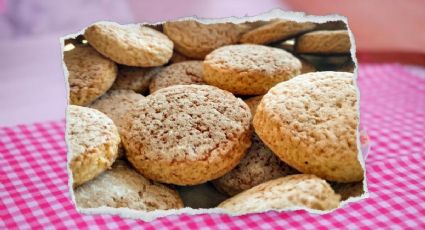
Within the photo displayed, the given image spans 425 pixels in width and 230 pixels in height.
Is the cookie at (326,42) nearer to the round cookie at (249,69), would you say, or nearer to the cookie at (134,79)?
the round cookie at (249,69)

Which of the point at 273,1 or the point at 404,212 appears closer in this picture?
the point at 404,212

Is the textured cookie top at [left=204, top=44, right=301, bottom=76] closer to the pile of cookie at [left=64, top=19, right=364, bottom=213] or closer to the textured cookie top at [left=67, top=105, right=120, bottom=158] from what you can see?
the pile of cookie at [left=64, top=19, right=364, bottom=213]

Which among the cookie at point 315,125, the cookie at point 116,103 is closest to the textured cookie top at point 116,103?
the cookie at point 116,103

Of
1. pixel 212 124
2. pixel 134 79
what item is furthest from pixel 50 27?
pixel 212 124

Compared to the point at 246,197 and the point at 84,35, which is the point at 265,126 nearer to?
the point at 246,197

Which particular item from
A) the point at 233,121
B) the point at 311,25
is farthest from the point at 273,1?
the point at 233,121

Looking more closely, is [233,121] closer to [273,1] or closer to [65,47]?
[65,47]

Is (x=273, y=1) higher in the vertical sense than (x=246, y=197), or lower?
higher
